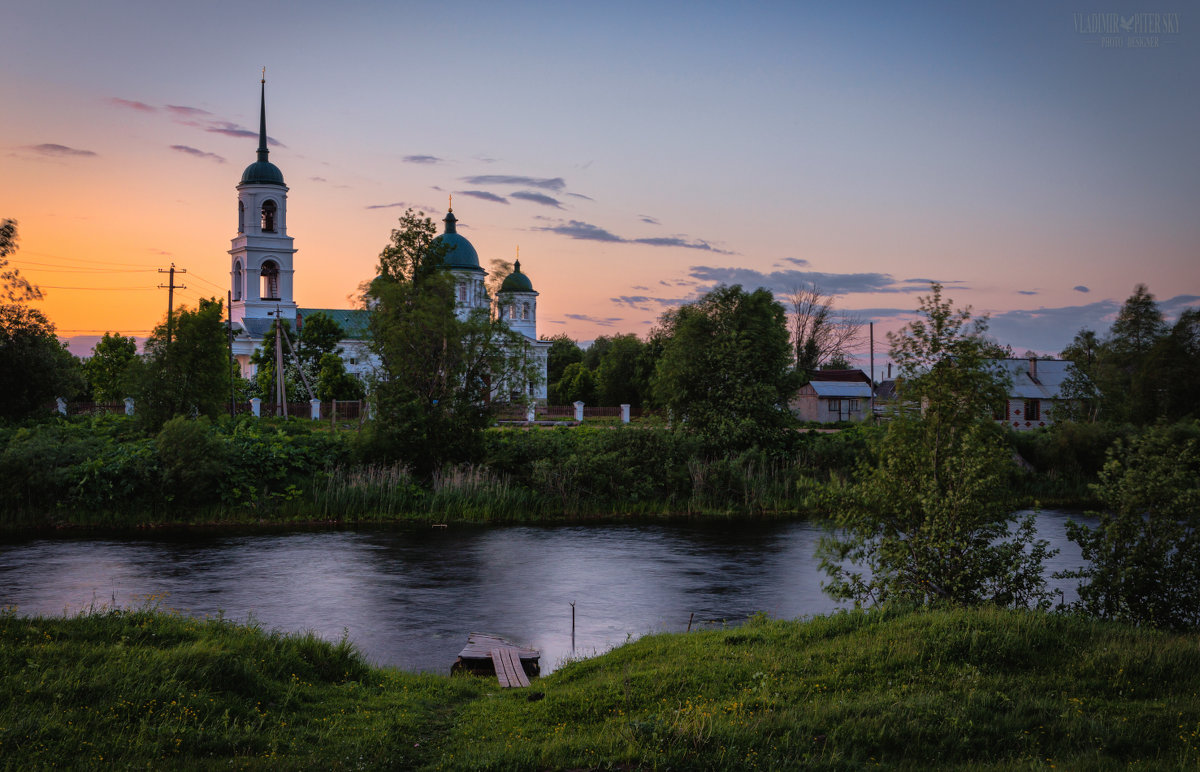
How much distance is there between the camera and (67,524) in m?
25.3

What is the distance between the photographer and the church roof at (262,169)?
82.7m

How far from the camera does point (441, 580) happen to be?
19.8 m

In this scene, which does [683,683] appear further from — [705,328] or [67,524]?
[705,328]

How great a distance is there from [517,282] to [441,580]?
63.1m

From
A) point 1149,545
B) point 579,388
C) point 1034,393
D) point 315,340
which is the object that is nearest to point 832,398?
point 1034,393

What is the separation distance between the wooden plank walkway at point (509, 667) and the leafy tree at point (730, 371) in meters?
21.7

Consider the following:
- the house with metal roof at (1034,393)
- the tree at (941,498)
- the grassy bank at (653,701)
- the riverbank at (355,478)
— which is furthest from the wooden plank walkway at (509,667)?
the house with metal roof at (1034,393)

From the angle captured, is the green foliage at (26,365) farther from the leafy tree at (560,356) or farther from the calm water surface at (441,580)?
the leafy tree at (560,356)

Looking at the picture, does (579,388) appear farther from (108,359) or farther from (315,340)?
(108,359)

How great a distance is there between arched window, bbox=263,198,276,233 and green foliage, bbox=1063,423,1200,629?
81900 millimetres

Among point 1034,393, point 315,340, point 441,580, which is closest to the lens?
point 441,580

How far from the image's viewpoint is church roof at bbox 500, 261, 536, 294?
265 feet

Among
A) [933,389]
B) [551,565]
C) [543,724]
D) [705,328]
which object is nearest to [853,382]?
[705,328]

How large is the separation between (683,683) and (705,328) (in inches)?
1042
